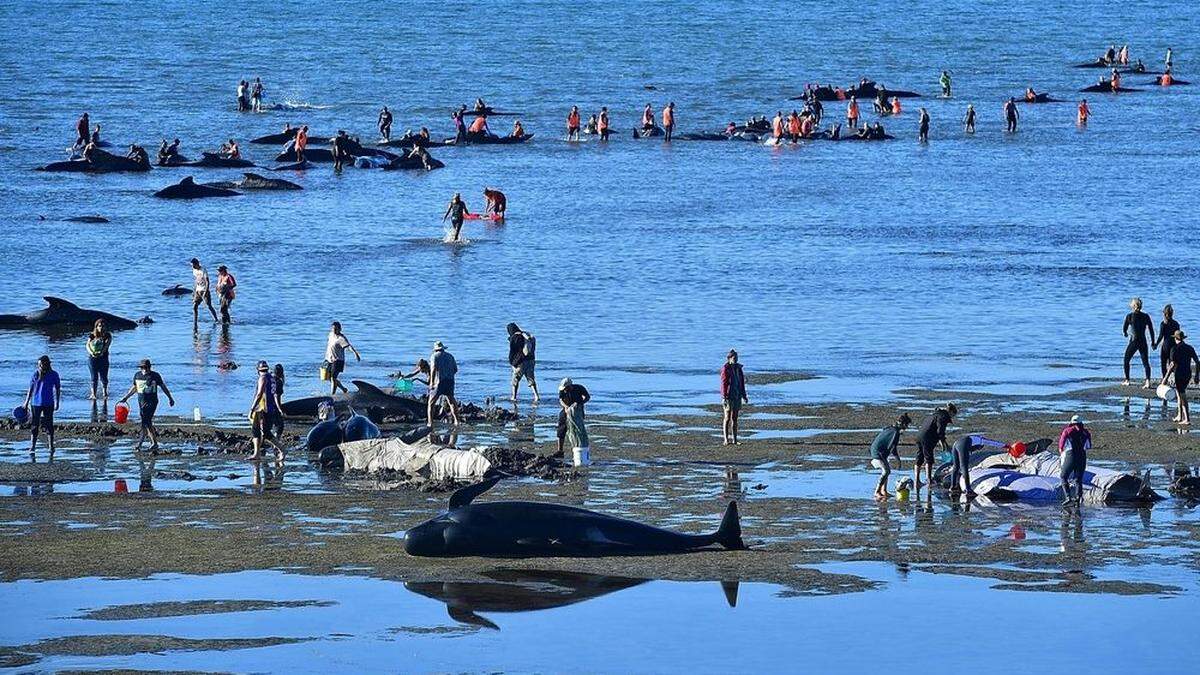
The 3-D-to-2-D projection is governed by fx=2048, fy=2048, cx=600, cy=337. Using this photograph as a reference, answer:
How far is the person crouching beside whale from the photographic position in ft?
101

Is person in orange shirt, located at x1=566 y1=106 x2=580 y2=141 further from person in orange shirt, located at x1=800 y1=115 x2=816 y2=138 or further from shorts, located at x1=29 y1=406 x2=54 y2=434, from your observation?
shorts, located at x1=29 y1=406 x2=54 y2=434

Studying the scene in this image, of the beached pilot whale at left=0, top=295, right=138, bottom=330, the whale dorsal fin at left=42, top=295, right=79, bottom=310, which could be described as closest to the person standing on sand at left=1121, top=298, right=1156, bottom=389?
the beached pilot whale at left=0, top=295, right=138, bottom=330

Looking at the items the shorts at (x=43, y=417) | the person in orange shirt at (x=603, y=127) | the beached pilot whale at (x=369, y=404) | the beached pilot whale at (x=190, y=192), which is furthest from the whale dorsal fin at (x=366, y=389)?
the person in orange shirt at (x=603, y=127)

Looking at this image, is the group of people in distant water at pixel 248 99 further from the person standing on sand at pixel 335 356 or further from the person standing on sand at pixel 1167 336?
the person standing on sand at pixel 1167 336

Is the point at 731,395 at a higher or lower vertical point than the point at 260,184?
lower

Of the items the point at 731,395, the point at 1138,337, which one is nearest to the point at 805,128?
the point at 1138,337

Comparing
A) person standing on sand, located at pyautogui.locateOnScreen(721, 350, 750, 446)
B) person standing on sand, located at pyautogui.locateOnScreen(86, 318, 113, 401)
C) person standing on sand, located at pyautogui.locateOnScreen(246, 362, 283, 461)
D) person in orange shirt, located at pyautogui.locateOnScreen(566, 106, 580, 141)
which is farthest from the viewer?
person in orange shirt, located at pyautogui.locateOnScreen(566, 106, 580, 141)

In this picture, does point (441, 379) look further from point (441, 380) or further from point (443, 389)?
point (443, 389)

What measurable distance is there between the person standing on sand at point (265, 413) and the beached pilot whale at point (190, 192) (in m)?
45.1

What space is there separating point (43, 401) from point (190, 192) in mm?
45032

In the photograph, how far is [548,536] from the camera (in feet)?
70.9

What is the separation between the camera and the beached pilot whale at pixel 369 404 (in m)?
32.0

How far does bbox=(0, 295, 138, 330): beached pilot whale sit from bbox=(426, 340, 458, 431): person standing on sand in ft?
48.8

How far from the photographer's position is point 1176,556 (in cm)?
2164
